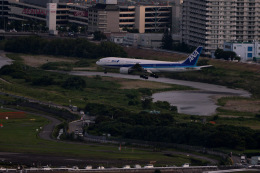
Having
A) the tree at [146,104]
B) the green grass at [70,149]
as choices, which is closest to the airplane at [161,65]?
the tree at [146,104]

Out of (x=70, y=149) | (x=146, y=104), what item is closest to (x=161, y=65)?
(x=146, y=104)

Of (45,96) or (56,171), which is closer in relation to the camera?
(56,171)

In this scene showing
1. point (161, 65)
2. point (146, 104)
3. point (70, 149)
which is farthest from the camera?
point (161, 65)

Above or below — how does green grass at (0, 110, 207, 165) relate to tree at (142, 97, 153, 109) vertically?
below

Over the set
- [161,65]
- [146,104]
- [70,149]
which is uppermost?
[161,65]

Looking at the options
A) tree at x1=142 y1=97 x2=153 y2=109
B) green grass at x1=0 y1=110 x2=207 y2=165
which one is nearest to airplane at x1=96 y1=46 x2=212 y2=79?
tree at x1=142 y1=97 x2=153 y2=109

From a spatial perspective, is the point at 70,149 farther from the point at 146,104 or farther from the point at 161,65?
the point at 161,65

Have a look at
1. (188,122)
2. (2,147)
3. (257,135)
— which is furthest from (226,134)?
(2,147)

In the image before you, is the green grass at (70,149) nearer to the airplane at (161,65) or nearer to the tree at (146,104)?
the tree at (146,104)

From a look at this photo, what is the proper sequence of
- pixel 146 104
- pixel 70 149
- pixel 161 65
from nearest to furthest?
1. pixel 70 149
2. pixel 146 104
3. pixel 161 65

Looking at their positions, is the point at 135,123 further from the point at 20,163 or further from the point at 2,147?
the point at 20,163

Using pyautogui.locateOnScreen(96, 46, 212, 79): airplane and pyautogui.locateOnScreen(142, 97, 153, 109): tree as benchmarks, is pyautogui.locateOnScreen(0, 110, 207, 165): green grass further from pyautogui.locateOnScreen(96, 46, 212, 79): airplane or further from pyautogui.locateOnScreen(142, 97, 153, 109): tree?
pyautogui.locateOnScreen(96, 46, 212, 79): airplane
